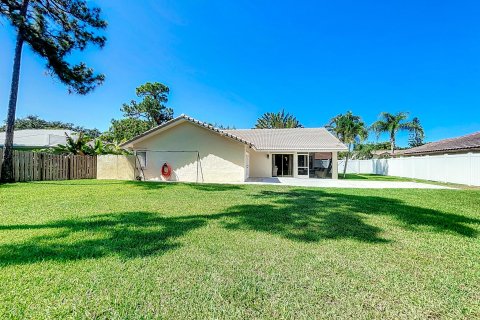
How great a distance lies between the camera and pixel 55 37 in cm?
1477

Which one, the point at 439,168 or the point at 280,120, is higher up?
the point at 280,120

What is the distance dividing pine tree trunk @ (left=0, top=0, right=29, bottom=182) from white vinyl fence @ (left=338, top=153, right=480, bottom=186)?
28.3 meters

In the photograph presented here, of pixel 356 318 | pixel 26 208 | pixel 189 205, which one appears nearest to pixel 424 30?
pixel 189 205

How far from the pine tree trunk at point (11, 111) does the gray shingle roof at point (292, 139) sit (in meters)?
16.7

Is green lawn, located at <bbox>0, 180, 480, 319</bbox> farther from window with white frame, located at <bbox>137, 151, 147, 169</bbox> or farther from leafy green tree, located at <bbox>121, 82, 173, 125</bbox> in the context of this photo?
leafy green tree, located at <bbox>121, 82, 173, 125</bbox>

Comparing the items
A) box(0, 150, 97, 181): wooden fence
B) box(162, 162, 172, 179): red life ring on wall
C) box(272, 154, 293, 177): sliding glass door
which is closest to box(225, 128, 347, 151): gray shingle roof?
box(272, 154, 293, 177): sliding glass door

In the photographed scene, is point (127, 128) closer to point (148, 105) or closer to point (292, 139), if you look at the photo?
point (148, 105)

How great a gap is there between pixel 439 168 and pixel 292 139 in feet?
39.9

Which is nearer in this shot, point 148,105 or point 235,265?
point 235,265

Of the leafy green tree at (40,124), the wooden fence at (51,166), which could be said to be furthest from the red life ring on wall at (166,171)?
the leafy green tree at (40,124)

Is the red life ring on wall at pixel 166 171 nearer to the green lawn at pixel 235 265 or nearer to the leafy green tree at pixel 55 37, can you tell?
the leafy green tree at pixel 55 37

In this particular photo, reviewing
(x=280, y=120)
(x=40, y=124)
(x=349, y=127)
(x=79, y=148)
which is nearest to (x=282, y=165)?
(x=349, y=127)

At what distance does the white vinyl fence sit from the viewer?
14922 mm

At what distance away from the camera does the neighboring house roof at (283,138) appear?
17.2 m
